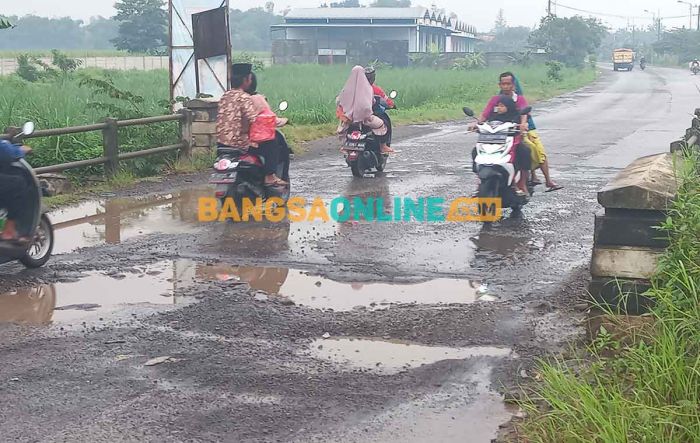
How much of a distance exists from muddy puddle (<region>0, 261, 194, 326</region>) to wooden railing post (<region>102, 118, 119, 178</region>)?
192 inches

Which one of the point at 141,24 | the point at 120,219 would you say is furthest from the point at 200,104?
the point at 141,24

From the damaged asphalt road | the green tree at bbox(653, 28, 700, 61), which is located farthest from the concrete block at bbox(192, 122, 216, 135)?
the green tree at bbox(653, 28, 700, 61)

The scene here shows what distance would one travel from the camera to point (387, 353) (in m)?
5.29

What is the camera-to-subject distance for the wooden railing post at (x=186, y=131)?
521 inches

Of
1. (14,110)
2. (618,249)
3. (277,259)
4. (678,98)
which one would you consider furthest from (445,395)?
(678,98)

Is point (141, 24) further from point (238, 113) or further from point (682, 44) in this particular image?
point (238, 113)

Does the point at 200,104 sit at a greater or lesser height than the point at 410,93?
greater

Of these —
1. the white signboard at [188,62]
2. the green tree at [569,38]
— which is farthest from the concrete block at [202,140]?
the green tree at [569,38]

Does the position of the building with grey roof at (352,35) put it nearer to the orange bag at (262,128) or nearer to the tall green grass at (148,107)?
the tall green grass at (148,107)

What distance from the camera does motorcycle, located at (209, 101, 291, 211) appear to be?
9.23m

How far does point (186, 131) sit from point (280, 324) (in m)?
7.98

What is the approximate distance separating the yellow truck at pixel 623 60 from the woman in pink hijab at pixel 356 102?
68191 mm

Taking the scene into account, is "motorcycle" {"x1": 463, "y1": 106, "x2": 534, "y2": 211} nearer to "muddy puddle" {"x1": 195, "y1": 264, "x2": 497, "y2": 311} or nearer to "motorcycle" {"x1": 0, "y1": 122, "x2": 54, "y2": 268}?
"muddy puddle" {"x1": 195, "y1": 264, "x2": 497, "y2": 311}

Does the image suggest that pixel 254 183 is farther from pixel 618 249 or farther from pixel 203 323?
pixel 618 249
